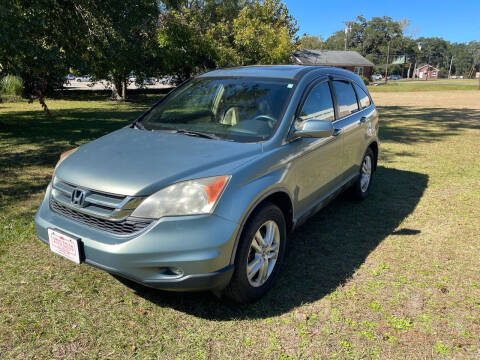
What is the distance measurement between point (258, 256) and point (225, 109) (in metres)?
1.50

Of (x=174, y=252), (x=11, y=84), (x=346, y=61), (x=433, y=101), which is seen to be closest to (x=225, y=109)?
(x=174, y=252)

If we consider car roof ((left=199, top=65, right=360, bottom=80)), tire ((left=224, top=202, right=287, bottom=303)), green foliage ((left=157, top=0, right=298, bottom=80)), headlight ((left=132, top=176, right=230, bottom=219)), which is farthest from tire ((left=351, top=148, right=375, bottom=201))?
green foliage ((left=157, top=0, right=298, bottom=80))

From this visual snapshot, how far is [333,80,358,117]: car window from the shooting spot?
4348 millimetres

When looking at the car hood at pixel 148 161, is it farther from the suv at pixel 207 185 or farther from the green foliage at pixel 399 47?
the green foliage at pixel 399 47

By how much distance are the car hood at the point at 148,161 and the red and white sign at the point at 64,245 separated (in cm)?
38

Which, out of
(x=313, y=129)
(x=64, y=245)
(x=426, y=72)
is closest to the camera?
(x=64, y=245)

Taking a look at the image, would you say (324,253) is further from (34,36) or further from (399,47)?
(399,47)

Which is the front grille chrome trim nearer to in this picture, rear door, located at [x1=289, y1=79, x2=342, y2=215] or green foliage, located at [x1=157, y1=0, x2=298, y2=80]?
rear door, located at [x1=289, y1=79, x2=342, y2=215]

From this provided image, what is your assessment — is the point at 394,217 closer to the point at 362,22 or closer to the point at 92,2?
the point at 92,2

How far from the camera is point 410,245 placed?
4.11 metres

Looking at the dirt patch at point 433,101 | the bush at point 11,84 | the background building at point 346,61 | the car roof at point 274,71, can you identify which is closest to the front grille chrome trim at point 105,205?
the car roof at point 274,71

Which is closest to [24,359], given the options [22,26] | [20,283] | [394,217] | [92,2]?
[20,283]

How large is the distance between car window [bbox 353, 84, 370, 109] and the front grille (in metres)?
3.67

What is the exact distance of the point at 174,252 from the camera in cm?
240
